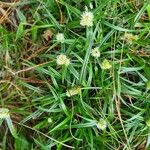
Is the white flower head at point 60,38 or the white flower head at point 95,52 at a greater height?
the white flower head at point 60,38

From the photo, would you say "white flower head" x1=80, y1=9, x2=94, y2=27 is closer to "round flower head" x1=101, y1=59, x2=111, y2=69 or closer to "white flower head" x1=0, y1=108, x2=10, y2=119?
"round flower head" x1=101, y1=59, x2=111, y2=69

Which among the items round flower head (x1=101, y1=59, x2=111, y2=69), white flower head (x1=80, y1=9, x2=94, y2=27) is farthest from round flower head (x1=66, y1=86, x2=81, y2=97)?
white flower head (x1=80, y1=9, x2=94, y2=27)

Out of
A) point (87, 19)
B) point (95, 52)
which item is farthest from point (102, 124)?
point (87, 19)

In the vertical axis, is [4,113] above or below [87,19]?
below

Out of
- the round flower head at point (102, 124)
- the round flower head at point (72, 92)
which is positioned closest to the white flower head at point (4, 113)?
the round flower head at point (72, 92)

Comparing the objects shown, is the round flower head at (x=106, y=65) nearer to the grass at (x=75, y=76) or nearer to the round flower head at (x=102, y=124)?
the grass at (x=75, y=76)

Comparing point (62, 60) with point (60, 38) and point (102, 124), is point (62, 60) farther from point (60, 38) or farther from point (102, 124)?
point (102, 124)

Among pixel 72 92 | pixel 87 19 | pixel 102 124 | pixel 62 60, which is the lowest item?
pixel 102 124

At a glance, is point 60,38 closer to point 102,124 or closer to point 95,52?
point 95,52

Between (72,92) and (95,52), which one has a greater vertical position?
(95,52)

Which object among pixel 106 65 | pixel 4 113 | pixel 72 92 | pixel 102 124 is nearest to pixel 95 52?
pixel 106 65
